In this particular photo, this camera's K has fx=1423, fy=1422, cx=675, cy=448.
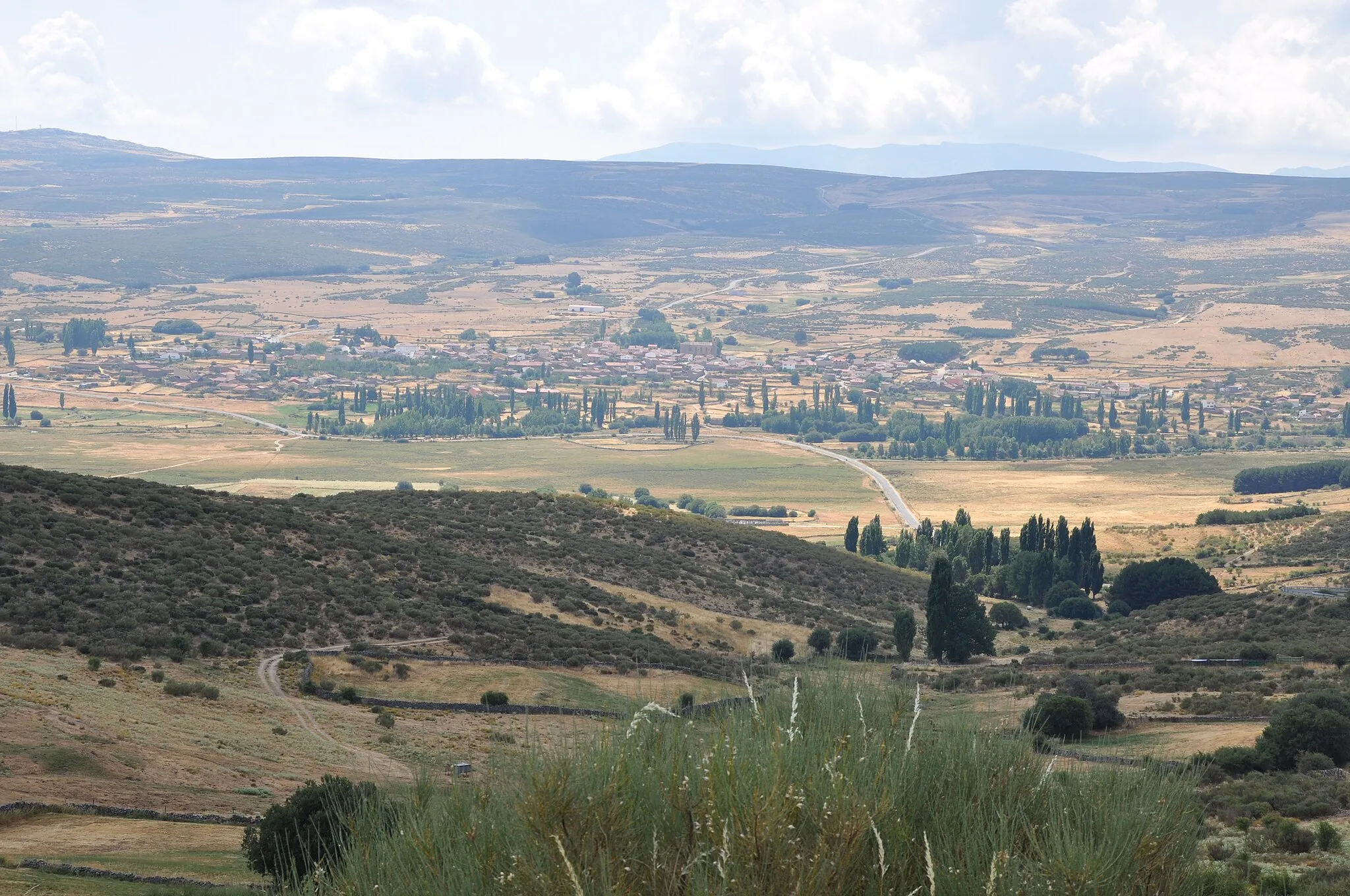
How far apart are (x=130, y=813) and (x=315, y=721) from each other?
433 inches

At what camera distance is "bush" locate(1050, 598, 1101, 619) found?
274 ft

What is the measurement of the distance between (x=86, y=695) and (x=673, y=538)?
52487mm

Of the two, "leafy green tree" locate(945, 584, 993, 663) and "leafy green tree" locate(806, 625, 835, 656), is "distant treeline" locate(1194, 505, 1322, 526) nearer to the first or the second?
"leafy green tree" locate(945, 584, 993, 663)

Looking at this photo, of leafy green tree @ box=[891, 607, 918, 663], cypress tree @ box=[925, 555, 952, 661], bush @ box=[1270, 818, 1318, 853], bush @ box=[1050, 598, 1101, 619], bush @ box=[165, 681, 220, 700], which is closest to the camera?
bush @ box=[1270, 818, 1318, 853]

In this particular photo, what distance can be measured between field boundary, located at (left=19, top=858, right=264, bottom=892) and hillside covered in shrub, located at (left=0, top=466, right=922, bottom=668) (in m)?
19.5

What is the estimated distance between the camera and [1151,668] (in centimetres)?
5200

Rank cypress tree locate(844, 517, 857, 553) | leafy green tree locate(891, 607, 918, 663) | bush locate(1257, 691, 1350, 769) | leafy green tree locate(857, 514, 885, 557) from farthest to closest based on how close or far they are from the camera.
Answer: cypress tree locate(844, 517, 857, 553)
leafy green tree locate(857, 514, 885, 557)
leafy green tree locate(891, 607, 918, 663)
bush locate(1257, 691, 1350, 769)

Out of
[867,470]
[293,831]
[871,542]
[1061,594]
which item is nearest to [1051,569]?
[1061,594]

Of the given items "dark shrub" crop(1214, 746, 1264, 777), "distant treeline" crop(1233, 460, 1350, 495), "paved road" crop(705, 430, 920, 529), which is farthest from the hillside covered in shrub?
"distant treeline" crop(1233, 460, 1350, 495)

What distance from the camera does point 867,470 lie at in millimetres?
166125

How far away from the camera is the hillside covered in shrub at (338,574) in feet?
151

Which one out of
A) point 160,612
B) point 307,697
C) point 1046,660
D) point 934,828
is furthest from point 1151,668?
point 934,828

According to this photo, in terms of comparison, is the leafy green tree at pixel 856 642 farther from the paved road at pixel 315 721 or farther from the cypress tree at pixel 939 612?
the paved road at pixel 315 721

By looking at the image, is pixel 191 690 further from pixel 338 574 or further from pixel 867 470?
pixel 867 470
